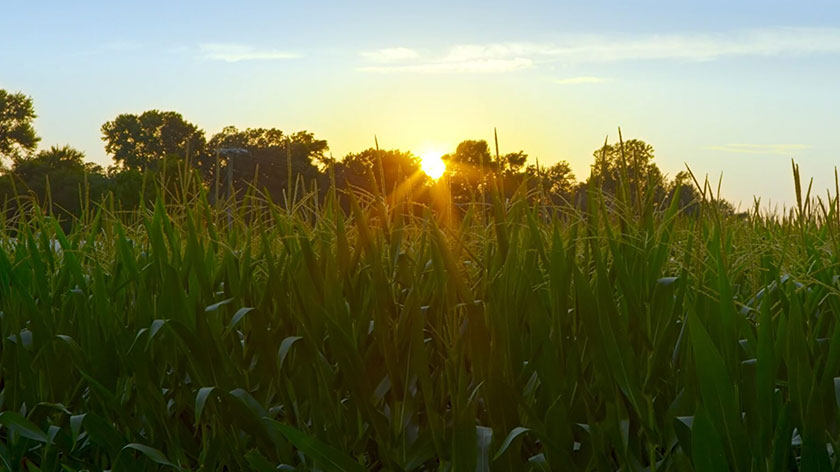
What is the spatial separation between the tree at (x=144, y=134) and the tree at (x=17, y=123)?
12.6m

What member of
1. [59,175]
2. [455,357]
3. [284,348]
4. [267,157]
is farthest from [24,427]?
[267,157]

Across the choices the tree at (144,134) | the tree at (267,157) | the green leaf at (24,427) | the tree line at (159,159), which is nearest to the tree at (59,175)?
the tree line at (159,159)

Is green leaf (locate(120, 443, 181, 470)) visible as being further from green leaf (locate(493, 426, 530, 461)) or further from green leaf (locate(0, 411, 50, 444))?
green leaf (locate(493, 426, 530, 461))

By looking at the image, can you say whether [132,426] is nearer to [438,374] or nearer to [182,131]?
[438,374]

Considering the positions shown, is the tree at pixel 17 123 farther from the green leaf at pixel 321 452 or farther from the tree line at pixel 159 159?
the green leaf at pixel 321 452

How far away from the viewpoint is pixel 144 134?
244ft

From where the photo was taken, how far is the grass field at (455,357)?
2.41m

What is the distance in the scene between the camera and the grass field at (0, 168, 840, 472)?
241cm

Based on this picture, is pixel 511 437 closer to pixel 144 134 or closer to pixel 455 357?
pixel 455 357

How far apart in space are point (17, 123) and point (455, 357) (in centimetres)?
6422

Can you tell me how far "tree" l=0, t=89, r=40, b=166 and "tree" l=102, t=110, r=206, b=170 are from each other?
496 inches

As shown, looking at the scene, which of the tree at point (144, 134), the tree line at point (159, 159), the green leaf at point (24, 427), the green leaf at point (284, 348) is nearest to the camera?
the green leaf at point (284, 348)

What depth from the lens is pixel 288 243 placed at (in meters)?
3.30

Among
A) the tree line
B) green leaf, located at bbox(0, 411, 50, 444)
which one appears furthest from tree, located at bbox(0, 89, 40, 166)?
green leaf, located at bbox(0, 411, 50, 444)
